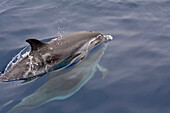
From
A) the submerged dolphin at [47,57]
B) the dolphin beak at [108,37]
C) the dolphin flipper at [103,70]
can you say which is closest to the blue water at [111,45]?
the dolphin flipper at [103,70]

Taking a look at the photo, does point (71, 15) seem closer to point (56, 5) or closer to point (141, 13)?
point (56, 5)

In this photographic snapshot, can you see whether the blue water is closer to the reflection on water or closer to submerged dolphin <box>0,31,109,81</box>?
the reflection on water

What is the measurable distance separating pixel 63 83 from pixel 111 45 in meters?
3.12

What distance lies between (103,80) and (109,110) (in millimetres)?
1451

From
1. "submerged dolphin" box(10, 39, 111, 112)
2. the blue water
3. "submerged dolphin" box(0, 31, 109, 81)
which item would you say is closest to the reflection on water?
"submerged dolphin" box(10, 39, 111, 112)

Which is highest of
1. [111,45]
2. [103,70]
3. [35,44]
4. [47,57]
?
[35,44]

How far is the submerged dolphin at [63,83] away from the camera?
676cm

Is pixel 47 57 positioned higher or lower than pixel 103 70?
higher

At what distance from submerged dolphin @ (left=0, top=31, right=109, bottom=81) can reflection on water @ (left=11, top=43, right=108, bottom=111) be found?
444 millimetres

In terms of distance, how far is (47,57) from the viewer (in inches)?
317

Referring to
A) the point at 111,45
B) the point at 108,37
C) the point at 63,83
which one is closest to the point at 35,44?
the point at 63,83

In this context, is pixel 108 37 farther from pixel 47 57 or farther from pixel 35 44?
pixel 35 44

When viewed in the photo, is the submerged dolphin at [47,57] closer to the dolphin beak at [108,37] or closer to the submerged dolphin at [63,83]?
the submerged dolphin at [63,83]

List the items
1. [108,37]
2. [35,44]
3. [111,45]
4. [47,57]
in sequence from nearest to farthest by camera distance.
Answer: [35,44]
[47,57]
[111,45]
[108,37]
